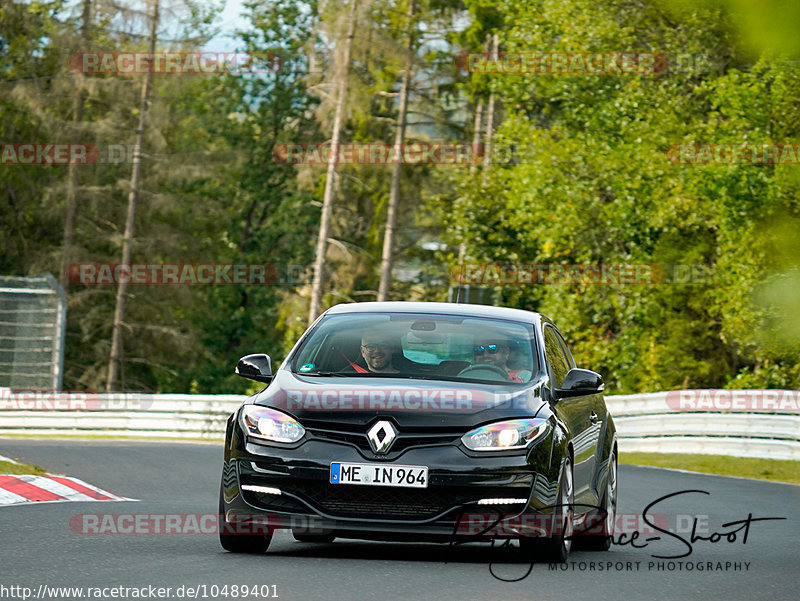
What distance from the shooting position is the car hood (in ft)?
25.4

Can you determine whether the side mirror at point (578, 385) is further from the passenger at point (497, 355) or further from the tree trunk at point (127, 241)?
the tree trunk at point (127, 241)

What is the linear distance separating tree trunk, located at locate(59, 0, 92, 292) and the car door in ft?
146

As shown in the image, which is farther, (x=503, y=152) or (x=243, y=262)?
(x=243, y=262)

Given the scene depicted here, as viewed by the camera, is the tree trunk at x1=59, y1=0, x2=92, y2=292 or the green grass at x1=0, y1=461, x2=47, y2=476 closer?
the green grass at x1=0, y1=461, x2=47, y2=476

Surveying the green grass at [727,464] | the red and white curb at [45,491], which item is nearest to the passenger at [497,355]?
the red and white curb at [45,491]

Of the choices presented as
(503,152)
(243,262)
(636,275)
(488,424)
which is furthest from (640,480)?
(243,262)

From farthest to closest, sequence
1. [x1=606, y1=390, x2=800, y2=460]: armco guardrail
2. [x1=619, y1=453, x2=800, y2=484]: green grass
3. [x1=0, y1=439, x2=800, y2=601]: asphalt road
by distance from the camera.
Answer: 1. [x1=606, y1=390, x2=800, y2=460]: armco guardrail
2. [x1=619, y1=453, x2=800, y2=484]: green grass
3. [x1=0, y1=439, x2=800, y2=601]: asphalt road

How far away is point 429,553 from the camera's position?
8.73 metres

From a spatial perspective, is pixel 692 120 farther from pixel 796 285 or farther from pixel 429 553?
pixel 796 285

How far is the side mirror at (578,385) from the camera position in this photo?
859cm

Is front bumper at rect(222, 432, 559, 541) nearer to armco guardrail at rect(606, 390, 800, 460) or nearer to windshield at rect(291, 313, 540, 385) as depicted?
windshield at rect(291, 313, 540, 385)

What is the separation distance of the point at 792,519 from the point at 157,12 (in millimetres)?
40441

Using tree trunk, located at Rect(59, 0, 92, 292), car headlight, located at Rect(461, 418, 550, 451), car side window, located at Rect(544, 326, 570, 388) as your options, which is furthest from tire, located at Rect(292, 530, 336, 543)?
tree trunk, located at Rect(59, 0, 92, 292)

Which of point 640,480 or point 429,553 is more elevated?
point 429,553
